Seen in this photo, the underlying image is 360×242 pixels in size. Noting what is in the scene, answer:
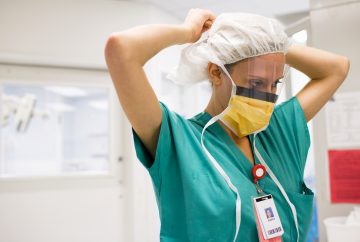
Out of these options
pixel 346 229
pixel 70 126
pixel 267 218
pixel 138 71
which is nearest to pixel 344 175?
pixel 346 229

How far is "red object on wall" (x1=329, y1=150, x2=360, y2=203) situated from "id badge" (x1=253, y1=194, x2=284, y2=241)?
0.75 metres

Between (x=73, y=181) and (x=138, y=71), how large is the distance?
2575 mm

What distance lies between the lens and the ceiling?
3338mm

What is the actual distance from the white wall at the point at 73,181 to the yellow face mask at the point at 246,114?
2.29m

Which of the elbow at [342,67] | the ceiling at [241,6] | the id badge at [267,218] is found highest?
the ceiling at [241,6]

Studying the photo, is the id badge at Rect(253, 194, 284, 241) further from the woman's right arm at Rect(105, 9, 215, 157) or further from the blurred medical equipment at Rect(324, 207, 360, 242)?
the blurred medical equipment at Rect(324, 207, 360, 242)

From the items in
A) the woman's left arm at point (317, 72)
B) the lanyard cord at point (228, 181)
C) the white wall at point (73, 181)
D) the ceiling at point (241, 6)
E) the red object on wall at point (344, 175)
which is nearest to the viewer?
the lanyard cord at point (228, 181)

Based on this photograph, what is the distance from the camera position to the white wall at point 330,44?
156cm

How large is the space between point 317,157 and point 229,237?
3.17ft

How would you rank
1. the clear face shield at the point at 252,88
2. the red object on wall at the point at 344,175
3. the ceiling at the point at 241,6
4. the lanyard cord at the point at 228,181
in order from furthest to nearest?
the ceiling at the point at 241,6, the red object on wall at the point at 344,175, the clear face shield at the point at 252,88, the lanyard cord at the point at 228,181

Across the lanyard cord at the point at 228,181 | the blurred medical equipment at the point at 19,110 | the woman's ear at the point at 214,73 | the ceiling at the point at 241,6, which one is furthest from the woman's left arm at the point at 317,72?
the blurred medical equipment at the point at 19,110

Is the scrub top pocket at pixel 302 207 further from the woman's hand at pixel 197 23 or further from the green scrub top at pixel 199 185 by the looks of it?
the woman's hand at pixel 197 23

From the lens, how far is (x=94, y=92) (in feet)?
10.8

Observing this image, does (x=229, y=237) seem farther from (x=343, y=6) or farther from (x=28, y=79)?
(x=28, y=79)
